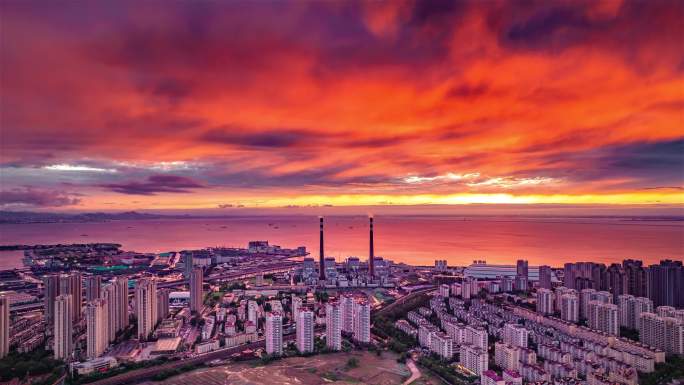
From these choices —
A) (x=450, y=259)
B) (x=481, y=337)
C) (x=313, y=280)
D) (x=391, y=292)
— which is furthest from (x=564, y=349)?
(x=450, y=259)

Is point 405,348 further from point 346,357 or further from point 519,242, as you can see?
point 519,242

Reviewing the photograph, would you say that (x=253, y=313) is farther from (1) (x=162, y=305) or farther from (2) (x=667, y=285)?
(2) (x=667, y=285)

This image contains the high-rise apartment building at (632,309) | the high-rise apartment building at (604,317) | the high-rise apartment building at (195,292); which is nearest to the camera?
the high-rise apartment building at (604,317)

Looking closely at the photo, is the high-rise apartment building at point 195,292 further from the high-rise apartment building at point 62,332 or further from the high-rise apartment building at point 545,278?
the high-rise apartment building at point 545,278

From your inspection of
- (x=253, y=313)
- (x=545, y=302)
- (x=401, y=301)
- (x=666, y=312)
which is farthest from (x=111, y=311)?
(x=666, y=312)

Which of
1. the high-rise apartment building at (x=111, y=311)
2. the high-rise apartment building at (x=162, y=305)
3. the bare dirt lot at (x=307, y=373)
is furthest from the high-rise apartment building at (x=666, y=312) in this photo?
the high-rise apartment building at (x=111, y=311)

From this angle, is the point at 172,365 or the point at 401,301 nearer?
the point at 172,365
